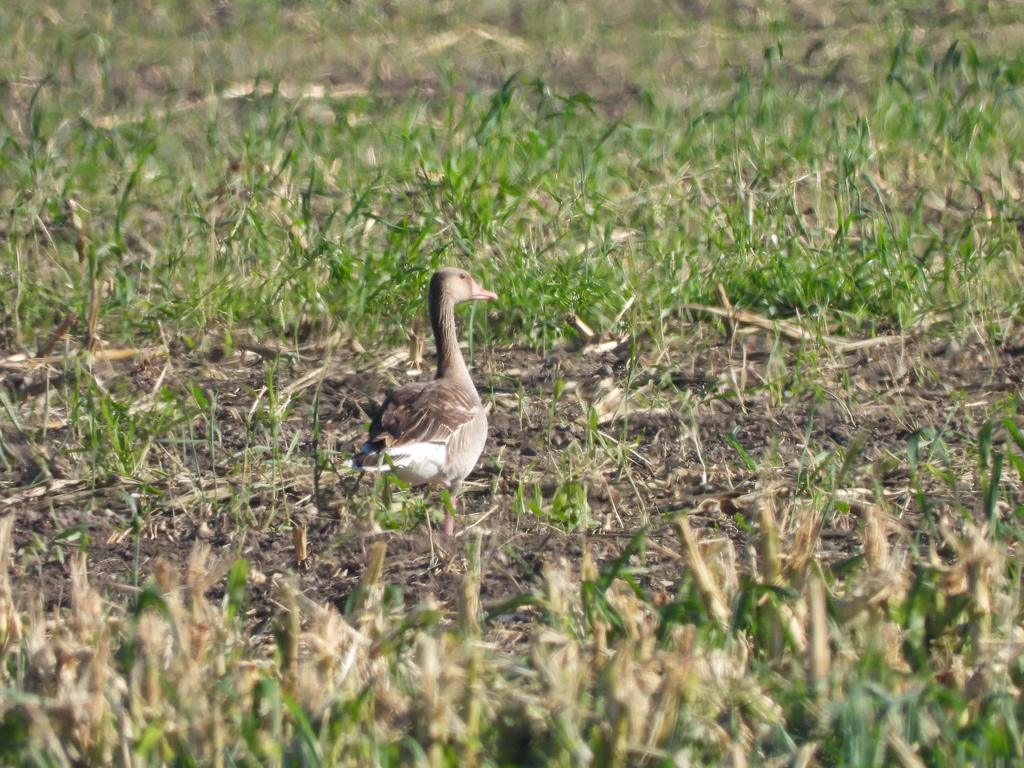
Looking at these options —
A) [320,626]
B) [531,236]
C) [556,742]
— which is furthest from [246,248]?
[556,742]

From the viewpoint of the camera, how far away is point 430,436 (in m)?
4.66

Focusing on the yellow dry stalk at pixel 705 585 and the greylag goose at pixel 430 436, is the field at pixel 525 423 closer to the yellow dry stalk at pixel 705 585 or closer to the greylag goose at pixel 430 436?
the yellow dry stalk at pixel 705 585

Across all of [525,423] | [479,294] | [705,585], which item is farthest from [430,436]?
[705,585]

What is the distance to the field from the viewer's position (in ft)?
9.65

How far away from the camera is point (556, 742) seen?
280 cm

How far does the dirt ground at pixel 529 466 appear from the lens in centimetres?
441

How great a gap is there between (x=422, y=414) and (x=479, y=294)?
1.08 m

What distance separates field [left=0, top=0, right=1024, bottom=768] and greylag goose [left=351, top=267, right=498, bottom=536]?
0.17m

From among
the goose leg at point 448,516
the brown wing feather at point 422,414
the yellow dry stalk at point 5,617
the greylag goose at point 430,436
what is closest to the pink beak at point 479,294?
the greylag goose at point 430,436

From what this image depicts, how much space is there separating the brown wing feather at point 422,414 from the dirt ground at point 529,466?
0.23 m

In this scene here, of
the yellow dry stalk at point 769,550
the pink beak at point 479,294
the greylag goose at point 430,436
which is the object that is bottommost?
the greylag goose at point 430,436

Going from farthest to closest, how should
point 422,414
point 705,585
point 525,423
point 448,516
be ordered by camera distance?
point 525,423 → point 422,414 → point 448,516 → point 705,585

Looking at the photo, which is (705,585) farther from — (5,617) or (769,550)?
(5,617)

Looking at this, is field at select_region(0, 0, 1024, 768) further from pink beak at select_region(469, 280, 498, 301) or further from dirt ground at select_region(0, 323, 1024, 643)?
A: pink beak at select_region(469, 280, 498, 301)
